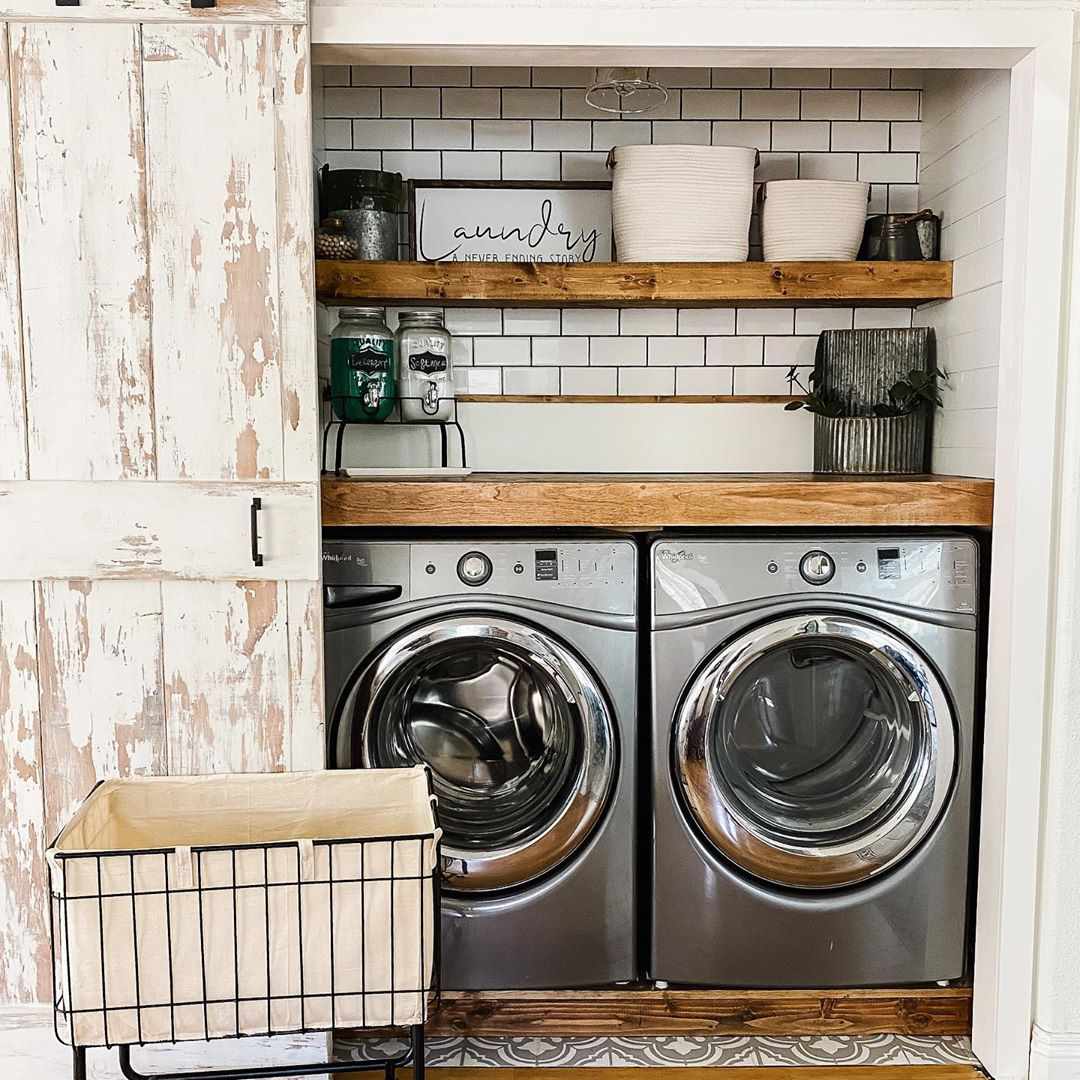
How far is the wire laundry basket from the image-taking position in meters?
1.42

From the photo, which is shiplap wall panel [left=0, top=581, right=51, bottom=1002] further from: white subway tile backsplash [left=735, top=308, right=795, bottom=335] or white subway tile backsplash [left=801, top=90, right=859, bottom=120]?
white subway tile backsplash [left=801, top=90, right=859, bottom=120]

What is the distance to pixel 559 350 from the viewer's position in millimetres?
2758

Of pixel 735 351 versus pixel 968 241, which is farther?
pixel 735 351

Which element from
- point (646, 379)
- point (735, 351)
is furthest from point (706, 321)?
point (646, 379)

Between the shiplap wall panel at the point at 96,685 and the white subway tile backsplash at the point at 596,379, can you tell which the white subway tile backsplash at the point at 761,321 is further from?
the shiplap wall panel at the point at 96,685

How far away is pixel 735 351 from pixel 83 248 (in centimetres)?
156

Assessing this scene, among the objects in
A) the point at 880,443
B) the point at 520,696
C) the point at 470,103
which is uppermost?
the point at 470,103

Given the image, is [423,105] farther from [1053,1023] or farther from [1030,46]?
[1053,1023]

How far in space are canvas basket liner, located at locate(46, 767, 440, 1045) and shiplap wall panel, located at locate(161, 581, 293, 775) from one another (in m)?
0.51

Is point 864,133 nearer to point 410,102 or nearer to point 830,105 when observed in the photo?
point 830,105

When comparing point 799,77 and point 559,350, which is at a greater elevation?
point 799,77

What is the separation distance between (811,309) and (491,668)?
1.27 m

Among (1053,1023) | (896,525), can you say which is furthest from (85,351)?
(1053,1023)

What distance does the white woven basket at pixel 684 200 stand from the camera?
2.44 metres
